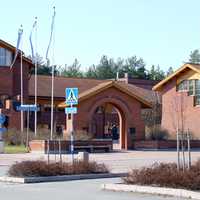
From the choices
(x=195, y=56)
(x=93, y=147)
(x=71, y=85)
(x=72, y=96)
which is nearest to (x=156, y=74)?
(x=195, y=56)

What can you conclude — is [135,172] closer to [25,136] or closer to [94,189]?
[94,189]

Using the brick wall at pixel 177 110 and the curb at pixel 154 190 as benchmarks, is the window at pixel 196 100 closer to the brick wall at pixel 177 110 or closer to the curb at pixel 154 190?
the brick wall at pixel 177 110

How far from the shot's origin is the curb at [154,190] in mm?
15609

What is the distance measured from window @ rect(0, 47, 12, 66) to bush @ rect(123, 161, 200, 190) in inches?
1600

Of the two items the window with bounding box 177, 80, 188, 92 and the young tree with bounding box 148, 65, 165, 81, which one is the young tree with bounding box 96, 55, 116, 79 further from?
the window with bounding box 177, 80, 188, 92

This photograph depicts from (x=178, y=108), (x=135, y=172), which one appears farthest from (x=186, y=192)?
(x=178, y=108)

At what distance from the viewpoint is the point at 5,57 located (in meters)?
57.7

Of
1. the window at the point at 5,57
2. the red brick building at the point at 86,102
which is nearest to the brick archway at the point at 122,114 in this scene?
the red brick building at the point at 86,102

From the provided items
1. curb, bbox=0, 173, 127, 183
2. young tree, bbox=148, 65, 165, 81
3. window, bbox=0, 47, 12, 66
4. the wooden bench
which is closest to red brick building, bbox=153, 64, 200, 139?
the wooden bench

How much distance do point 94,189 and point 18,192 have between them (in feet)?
7.32

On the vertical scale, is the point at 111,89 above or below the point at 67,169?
above

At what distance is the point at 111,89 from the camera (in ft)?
176

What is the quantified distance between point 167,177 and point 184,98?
46.3 m

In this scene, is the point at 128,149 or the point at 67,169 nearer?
the point at 67,169
